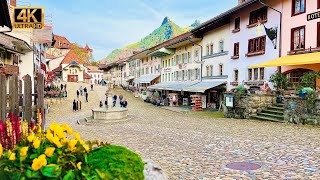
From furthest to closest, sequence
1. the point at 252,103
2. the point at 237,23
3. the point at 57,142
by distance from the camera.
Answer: the point at 237,23, the point at 252,103, the point at 57,142

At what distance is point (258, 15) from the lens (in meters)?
25.8

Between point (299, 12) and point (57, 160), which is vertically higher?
point (299, 12)

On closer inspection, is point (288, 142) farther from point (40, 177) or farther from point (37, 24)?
point (37, 24)

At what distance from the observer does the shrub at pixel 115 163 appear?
3.72 meters

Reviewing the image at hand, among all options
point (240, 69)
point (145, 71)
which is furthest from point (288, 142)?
point (145, 71)

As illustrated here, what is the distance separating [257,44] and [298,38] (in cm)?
455

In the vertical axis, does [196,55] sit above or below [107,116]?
above

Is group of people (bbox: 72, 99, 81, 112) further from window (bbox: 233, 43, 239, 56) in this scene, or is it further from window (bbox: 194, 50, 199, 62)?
window (bbox: 233, 43, 239, 56)

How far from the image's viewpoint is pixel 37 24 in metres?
16.0

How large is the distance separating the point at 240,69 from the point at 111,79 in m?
72.3

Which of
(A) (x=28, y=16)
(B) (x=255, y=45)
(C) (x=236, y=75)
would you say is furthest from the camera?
(C) (x=236, y=75)

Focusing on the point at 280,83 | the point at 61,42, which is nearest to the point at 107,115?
the point at 280,83

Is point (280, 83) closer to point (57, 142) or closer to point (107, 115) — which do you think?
point (107, 115)

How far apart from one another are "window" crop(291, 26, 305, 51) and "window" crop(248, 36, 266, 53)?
10.3 feet
